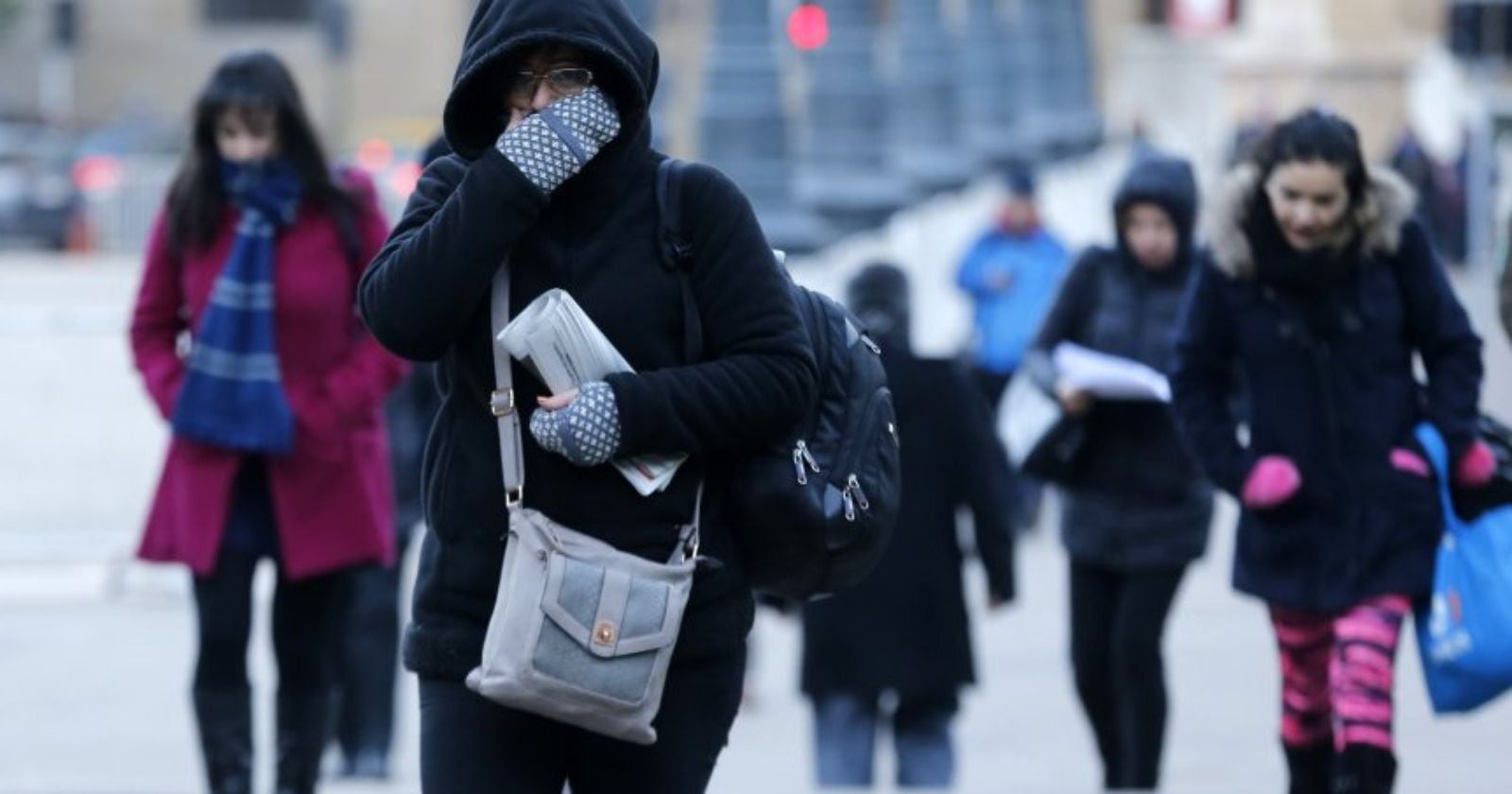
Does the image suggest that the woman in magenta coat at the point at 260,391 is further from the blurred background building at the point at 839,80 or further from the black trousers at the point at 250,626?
the blurred background building at the point at 839,80

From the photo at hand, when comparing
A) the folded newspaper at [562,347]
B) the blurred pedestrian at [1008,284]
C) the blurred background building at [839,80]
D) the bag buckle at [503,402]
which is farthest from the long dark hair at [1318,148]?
the blurred pedestrian at [1008,284]

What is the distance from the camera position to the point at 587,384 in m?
4.58

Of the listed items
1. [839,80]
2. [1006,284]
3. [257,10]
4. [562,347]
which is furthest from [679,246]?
[257,10]

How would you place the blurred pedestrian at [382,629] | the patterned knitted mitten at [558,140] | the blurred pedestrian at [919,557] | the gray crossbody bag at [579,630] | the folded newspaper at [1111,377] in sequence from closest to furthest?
the gray crossbody bag at [579,630] → the patterned knitted mitten at [558,140] → the folded newspaper at [1111,377] → the blurred pedestrian at [919,557] → the blurred pedestrian at [382,629]

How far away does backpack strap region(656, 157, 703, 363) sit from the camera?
4.72 meters

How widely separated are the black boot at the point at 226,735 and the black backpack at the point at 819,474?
249cm

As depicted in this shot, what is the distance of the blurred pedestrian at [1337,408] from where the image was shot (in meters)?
6.67

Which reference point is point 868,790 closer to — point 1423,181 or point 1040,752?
point 1040,752

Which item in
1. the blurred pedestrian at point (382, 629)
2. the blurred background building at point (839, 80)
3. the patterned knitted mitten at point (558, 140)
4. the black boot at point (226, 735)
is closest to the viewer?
the patterned knitted mitten at point (558, 140)

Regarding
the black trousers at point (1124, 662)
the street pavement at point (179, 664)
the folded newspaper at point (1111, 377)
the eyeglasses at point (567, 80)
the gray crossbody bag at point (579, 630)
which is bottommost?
the street pavement at point (179, 664)

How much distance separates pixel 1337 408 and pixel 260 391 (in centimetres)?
231

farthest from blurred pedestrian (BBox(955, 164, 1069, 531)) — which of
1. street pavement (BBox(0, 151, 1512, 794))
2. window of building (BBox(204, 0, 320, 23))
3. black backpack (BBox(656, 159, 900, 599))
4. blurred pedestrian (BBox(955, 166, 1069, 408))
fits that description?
window of building (BBox(204, 0, 320, 23))

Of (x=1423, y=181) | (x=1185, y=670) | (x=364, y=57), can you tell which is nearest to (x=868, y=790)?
(x=1185, y=670)

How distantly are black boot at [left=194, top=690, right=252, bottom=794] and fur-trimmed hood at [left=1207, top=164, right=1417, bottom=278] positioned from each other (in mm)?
2333
